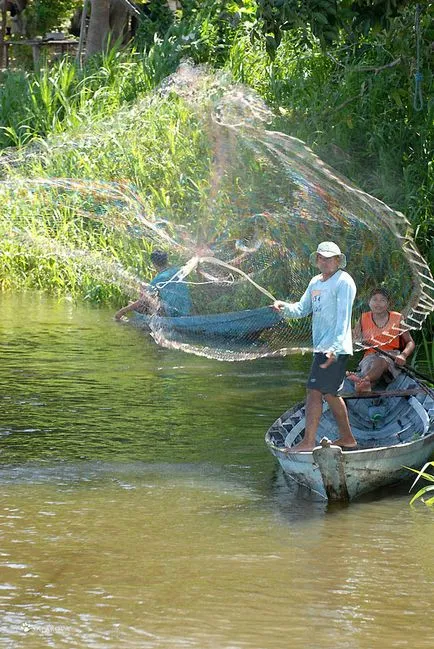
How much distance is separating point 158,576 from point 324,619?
3.31 feet

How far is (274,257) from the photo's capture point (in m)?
11.3

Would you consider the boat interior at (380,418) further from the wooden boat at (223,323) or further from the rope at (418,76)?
the rope at (418,76)

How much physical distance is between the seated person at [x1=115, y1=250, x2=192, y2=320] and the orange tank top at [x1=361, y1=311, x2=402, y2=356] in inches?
90.5

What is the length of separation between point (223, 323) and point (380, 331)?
2090mm

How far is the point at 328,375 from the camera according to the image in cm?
813

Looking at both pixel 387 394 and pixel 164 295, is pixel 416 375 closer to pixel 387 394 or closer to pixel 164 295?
pixel 387 394

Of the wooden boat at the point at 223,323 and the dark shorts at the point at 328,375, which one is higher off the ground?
the dark shorts at the point at 328,375

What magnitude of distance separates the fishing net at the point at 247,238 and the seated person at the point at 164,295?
0.02m

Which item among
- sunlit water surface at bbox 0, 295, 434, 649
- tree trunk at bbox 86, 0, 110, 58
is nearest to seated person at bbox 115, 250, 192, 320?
sunlit water surface at bbox 0, 295, 434, 649

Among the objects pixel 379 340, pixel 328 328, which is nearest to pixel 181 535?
pixel 328 328

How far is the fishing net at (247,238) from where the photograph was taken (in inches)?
390

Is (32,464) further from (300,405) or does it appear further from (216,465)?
(300,405)

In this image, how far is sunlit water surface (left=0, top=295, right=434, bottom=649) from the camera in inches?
235

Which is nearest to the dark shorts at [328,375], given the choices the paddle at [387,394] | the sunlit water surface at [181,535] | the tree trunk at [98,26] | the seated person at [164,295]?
the sunlit water surface at [181,535]
